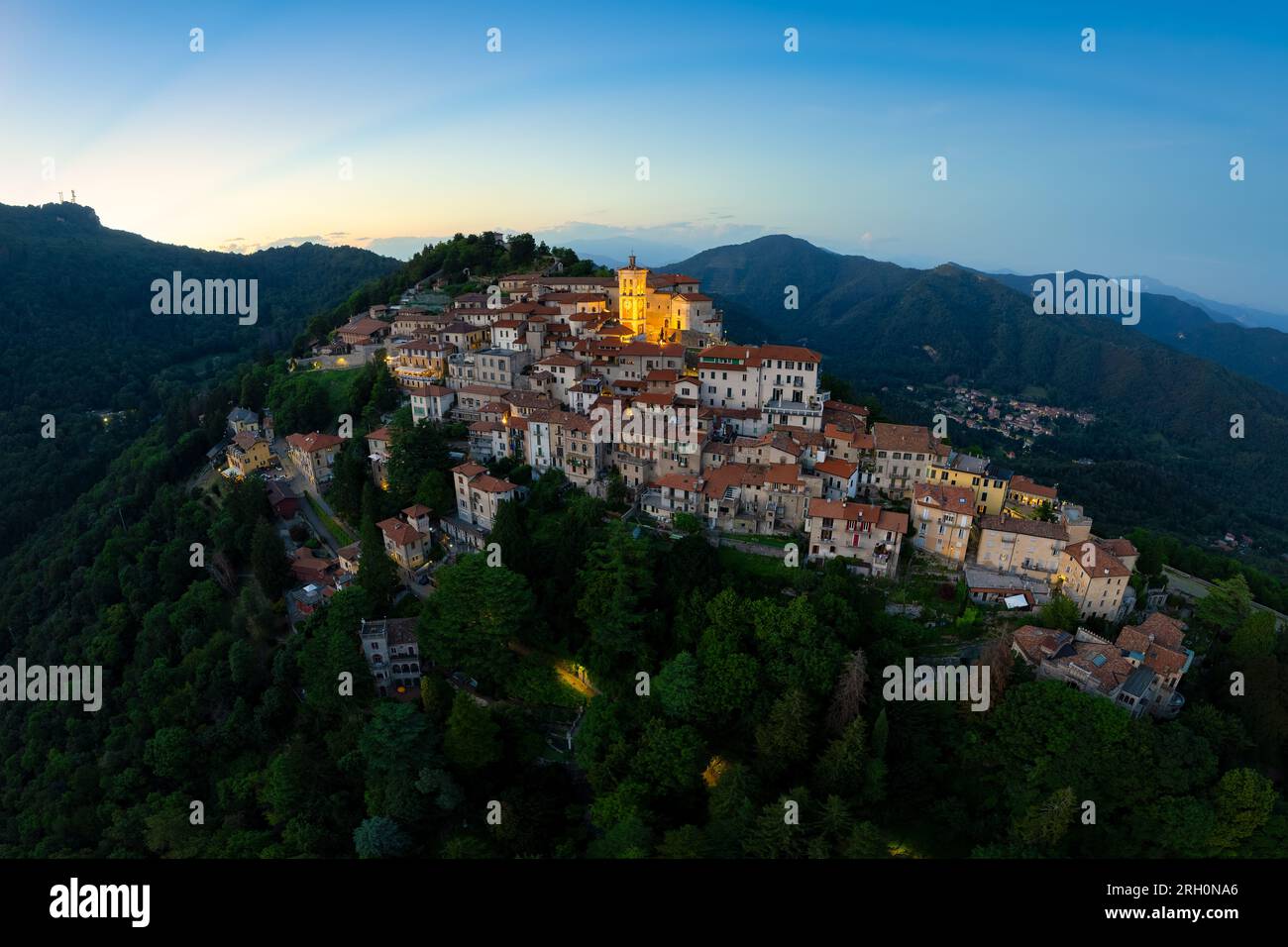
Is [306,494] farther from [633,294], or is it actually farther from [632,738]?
[632,738]

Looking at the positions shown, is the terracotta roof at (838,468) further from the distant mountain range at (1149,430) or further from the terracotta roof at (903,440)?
the distant mountain range at (1149,430)

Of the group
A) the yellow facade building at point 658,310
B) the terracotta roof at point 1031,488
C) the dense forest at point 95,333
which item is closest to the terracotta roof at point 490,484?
the yellow facade building at point 658,310

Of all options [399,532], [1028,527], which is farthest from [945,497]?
[399,532]

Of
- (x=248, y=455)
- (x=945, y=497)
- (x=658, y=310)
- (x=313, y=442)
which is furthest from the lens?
(x=658, y=310)

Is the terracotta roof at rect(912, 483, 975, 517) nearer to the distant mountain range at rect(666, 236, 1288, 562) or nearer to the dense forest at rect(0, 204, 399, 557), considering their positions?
the distant mountain range at rect(666, 236, 1288, 562)

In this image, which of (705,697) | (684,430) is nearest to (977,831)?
(705,697)

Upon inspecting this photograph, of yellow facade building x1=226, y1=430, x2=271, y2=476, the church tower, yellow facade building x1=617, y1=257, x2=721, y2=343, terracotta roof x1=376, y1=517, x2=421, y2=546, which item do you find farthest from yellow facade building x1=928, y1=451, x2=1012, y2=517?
yellow facade building x1=226, y1=430, x2=271, y2=476
